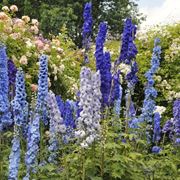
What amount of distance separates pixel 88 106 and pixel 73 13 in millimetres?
23761

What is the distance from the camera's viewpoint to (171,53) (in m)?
12.0

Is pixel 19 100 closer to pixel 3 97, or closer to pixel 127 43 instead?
pixel 3 97

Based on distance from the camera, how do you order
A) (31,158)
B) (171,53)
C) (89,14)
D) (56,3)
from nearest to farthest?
(31,158), (89,14), (171,53), (56,3)

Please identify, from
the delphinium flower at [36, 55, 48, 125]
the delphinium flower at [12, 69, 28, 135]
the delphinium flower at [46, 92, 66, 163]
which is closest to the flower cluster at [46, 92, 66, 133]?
the delphinium flower at [46, 92, 66, 163]

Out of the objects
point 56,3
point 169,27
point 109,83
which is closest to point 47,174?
point 109,83

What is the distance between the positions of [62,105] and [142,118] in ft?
3.84

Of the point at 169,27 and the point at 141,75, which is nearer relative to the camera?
the point at 141,75

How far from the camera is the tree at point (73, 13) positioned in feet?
85.0

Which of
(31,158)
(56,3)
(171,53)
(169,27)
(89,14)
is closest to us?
(31,158)

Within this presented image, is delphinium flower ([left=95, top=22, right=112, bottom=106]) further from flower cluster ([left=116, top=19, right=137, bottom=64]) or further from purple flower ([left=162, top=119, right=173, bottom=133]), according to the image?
purple flower ([left=162, top=119, right=173, bottom=133])

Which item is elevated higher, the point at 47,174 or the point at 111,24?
the point at 111,24

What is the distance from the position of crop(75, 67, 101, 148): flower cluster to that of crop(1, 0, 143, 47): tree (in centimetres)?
2135

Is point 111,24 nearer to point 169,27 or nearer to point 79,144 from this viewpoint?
point 169,27

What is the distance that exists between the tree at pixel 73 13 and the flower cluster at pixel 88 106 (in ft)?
70.1
